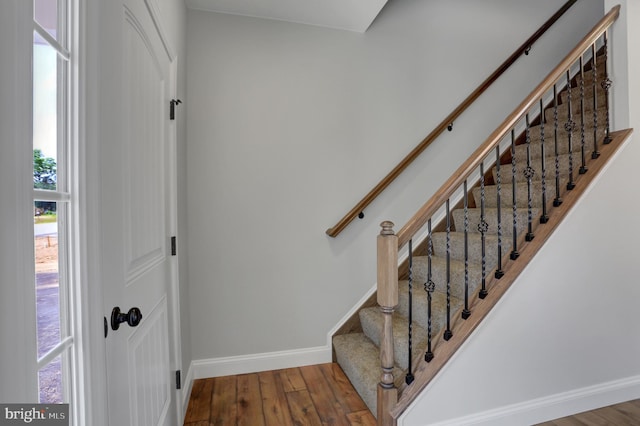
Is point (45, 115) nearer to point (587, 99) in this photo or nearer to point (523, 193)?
point (523, 193)

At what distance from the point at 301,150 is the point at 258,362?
1.64 m

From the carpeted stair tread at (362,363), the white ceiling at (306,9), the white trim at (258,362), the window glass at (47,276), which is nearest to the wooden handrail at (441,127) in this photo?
the carpeted stair tread at (362,363)

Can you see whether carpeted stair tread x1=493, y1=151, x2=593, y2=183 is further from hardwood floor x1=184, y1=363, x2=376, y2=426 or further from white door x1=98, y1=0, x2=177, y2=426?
white door x1=98, y1=0, x2=177, y2=426

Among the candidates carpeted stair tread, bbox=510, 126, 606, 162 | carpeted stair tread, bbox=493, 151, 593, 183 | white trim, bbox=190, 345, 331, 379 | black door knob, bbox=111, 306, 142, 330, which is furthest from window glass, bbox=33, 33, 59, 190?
carpeted stair tread, bbox=510, 126, 606, 162

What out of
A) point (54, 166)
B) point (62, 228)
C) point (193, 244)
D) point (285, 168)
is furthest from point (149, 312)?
point (285, 168)

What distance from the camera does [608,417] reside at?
70.7 inches

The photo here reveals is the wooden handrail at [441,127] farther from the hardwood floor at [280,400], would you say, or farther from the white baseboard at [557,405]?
the white baseboard at [557,405]

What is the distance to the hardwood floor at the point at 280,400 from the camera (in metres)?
1.78

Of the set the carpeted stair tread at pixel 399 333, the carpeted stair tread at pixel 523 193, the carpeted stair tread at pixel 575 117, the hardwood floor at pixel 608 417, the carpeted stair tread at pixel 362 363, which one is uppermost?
the carpeted stair tread at pixel 575 117

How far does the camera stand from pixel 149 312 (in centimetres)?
130

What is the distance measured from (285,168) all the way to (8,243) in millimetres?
1958

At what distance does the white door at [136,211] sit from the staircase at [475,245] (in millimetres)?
1091

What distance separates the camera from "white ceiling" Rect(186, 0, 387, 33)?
2.14 metres

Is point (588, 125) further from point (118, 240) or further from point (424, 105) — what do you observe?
point (118, 240)
